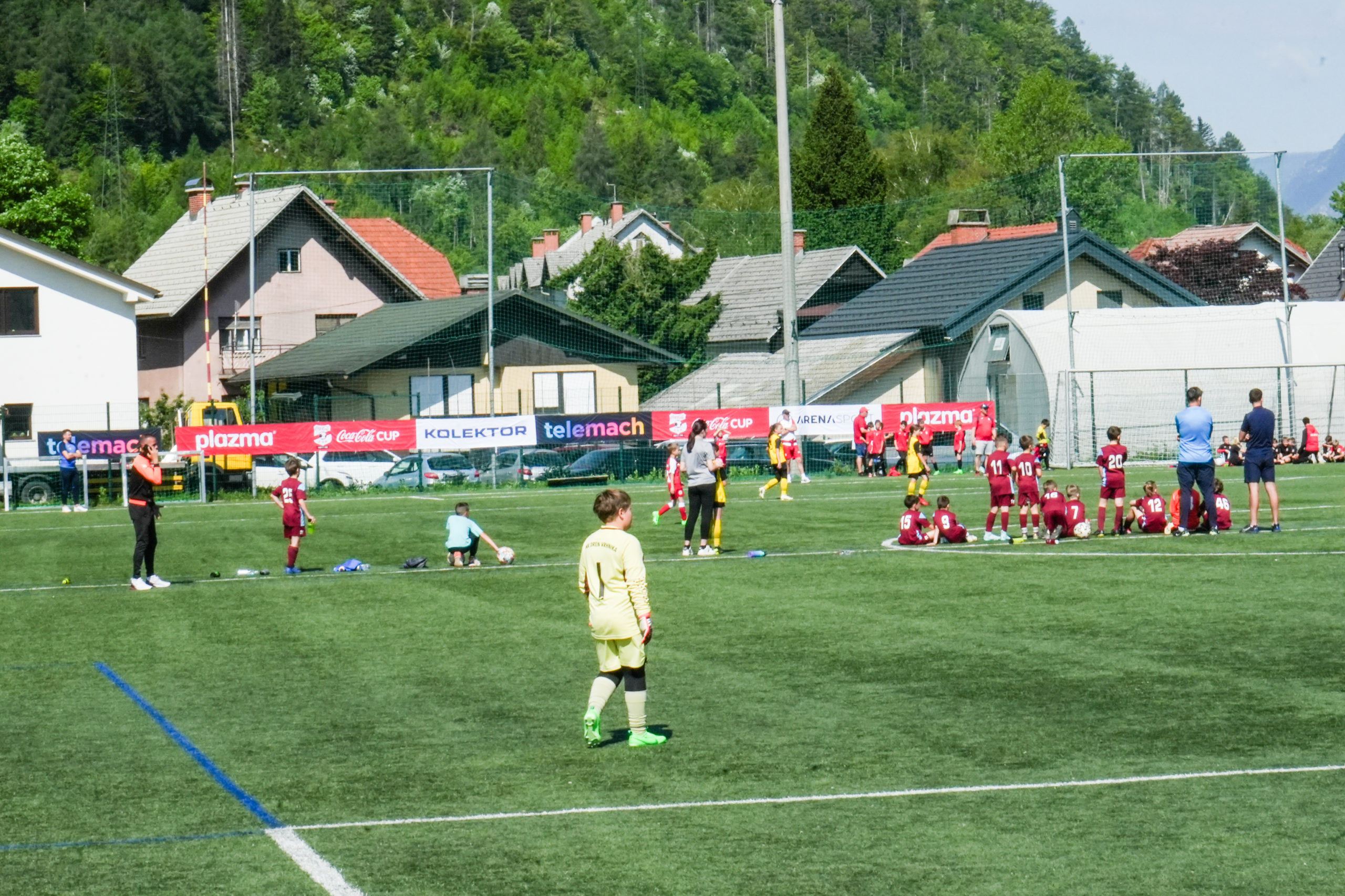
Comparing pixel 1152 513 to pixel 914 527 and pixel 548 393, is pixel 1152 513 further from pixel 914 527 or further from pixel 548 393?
pixel 548 393

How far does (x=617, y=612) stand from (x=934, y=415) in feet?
115

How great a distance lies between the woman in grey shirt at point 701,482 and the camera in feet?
69.7

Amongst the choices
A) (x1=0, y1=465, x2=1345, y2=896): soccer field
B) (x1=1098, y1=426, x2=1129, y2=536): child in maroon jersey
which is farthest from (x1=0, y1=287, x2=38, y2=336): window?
(x1=1098, y1=426, x2=1129, y2=536): child in maroon jersey

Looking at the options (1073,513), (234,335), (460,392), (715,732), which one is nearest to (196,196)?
(234,335)

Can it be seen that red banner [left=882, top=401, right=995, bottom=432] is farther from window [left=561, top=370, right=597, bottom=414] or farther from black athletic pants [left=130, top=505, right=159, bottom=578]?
black athletic pants [left=130, top=505, right=159, bottom=578]

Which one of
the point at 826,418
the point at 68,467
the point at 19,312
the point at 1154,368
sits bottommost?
the point at 68,467

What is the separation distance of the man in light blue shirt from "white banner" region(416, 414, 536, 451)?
22.2 metres

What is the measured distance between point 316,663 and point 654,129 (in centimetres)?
17035

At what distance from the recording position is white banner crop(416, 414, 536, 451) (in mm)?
41125

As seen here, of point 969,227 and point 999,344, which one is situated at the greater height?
point 969,227

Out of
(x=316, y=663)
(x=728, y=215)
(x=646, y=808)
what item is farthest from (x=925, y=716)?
(x=728, y=215)

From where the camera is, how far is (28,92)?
155125 millimetres

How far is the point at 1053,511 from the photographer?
21.3m

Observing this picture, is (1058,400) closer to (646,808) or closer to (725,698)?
(725,698)
